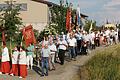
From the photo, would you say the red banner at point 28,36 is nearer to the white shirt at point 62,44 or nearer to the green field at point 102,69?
the white shirt at point 62,44

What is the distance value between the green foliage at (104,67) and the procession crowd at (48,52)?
85.5 inches

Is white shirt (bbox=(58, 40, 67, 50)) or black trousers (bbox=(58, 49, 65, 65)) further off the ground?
white shirt (bbox=(58, 40, 67, 50))

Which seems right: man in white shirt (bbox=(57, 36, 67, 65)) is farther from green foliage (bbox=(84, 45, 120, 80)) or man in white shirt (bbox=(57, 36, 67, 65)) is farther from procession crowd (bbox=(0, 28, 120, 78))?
green foliage (bbox=(84, 45, 120, 80))

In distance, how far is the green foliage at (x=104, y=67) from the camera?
19819 mm

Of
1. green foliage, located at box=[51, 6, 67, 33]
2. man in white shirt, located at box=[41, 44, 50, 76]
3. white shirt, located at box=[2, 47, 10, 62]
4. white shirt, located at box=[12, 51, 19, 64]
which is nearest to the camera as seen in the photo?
white shirt, located at box=[12, 51, 19, 64]

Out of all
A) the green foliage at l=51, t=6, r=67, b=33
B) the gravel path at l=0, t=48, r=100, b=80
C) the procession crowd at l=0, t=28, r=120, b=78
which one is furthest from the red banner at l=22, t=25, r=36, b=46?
the green foliage at l=51, t=6, r=67, b=33

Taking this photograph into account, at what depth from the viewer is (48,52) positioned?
71.7 feet

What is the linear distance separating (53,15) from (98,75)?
35.1m

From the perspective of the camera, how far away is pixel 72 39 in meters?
27.5

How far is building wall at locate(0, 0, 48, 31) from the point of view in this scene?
56.2 metres

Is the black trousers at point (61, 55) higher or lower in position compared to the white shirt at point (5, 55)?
lower

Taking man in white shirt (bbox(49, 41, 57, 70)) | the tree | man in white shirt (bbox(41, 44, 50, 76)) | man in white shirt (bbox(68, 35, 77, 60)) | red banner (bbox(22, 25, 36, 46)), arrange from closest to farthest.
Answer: man in white shirt (bbox(41, 44, 50, 76)) < man in white shirt (bbox(49, 41, 57, 70)) < red banner (bbox(22, 25, 36, 46)) < man in white shirt (bbox(68, 35, 77, 60)) < the tree

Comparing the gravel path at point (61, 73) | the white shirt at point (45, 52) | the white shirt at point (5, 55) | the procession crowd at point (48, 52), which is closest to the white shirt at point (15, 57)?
the procession crowd at point (48, 52)

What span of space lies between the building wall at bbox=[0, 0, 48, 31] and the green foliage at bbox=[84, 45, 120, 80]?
31.7 metres
